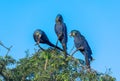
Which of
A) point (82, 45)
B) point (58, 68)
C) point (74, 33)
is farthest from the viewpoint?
point (74, 33)

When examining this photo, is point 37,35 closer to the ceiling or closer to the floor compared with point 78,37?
closer to the floor

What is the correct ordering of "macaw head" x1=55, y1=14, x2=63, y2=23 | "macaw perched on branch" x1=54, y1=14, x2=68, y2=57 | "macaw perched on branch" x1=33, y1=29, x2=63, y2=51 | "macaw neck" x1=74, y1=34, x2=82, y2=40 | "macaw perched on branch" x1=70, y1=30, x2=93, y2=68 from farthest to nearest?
"macaw head" x1=55, y1=14, x2=63, y2=23
"macaw perched on branch" x1=54, y1=14, x2=68, y2=57
"macaw neck" x1=74, y1=34, x2=82, y2=40
"macaw perched on branch" x1=70, y1=30, x2=93, y2=68
"macaw perched on branch" x1=33, y1=29, x2=63, y2=51

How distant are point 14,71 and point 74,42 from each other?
11.2ft

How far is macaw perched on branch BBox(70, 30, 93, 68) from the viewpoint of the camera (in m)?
12.6

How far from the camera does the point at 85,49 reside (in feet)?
42.0

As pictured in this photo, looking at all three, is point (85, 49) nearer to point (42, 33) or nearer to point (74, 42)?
point (74, 42)

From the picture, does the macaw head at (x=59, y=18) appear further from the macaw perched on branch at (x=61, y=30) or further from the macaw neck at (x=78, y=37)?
the macaw neck at (x=78, y=37)

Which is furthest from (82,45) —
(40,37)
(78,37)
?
(40,37)

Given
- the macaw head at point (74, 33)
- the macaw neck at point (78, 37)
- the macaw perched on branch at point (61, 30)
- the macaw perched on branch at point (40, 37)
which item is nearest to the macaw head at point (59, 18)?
the macaw perched on branch at point (61, 30)

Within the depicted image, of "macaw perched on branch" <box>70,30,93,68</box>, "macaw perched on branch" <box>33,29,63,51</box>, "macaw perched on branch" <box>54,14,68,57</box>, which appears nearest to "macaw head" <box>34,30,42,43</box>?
"macaw perched on branch" <box>33,29,63,51</box>

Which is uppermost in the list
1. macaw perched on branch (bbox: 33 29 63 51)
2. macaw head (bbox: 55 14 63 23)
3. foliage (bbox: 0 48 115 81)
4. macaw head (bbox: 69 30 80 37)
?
macaw head (bbox: 55 14 63 23)

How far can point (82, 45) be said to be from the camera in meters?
12.9

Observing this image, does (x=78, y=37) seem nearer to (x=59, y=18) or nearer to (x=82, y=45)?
(x=82, y=45)

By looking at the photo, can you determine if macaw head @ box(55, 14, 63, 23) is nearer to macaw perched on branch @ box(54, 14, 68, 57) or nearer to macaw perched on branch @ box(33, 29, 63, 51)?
macaw perched on branch @ box(54, 14, 68, 57)
